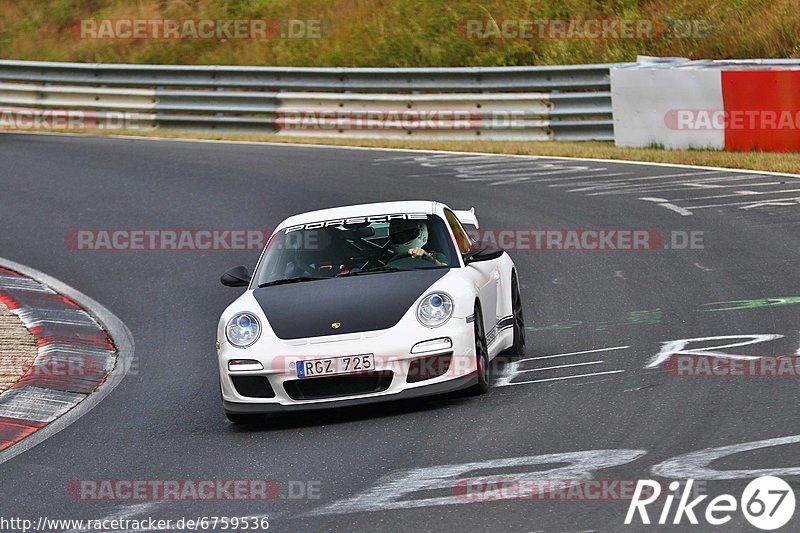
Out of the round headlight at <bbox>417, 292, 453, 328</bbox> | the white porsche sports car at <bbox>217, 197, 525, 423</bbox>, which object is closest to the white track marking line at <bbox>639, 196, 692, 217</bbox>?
the white porsche sports car at <bbox>217, 197, 525, 423</bbox>

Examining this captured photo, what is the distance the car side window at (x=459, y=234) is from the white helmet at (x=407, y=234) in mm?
283

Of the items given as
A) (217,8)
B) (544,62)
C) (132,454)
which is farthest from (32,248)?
(217,8)

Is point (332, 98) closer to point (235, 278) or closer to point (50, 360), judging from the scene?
point (50, 360)

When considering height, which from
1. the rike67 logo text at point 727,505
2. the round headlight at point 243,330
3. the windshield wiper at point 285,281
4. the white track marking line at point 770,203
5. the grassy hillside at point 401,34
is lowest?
the rike67 logo text at point 727,505

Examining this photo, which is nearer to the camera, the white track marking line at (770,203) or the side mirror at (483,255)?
the side mirror at (483,255)

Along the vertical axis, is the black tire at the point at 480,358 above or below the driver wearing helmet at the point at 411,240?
below

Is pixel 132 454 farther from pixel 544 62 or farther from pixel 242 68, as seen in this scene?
pixel 544 62

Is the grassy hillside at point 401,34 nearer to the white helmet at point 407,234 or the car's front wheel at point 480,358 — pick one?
the white helmet at point 407,234

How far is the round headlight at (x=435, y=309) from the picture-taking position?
843 cm

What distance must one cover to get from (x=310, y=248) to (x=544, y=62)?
18252mm

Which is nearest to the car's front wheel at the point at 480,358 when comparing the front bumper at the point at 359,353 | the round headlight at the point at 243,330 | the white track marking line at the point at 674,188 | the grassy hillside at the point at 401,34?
the front bumper at the point at 359,353

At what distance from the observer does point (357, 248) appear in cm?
947

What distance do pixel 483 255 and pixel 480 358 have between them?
0.96m

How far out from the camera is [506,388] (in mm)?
8922
